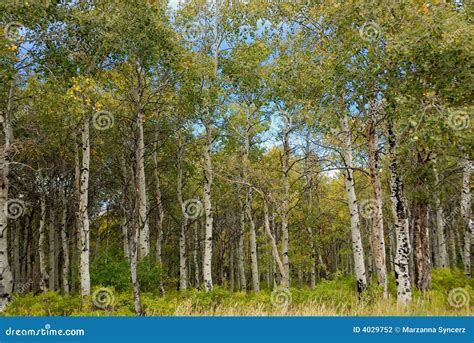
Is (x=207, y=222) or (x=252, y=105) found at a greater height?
(x=252, y=105)

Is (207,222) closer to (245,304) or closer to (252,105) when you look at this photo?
(245,304)

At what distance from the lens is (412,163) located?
16406 mm

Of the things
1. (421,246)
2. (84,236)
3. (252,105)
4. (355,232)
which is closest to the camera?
(84,236)

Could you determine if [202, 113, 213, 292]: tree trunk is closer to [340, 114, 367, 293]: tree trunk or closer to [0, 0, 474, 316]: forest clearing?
[0, 0, 474, 316]: forest clearing

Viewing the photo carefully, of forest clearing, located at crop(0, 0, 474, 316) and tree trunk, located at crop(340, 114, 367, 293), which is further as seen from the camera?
tree trunk, located at crop(340, 114, 367, 293)

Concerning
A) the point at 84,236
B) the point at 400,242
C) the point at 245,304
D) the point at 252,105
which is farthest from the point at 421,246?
the point at 84,236

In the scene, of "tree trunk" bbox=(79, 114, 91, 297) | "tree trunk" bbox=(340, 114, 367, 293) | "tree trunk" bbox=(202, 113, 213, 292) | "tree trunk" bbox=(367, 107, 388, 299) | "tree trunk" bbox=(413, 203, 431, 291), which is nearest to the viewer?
"tree trunk" bbox=(367, 107, 388, 299)

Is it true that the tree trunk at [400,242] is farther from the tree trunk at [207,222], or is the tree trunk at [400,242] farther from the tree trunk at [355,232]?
the tree trunk at [207,222]

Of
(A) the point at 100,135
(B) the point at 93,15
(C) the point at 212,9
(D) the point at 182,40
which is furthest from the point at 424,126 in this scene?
(A) the point at 100,135

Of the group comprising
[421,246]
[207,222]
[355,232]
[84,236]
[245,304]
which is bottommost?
[245,304]

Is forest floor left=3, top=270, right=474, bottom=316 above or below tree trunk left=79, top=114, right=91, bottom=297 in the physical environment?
below

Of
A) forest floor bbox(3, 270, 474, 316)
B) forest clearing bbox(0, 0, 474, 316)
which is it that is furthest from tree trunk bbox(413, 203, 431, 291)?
forest floor bbox(3, 270, 474, 316)

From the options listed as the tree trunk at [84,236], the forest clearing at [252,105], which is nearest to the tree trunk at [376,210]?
the forest clearing at [252,105]

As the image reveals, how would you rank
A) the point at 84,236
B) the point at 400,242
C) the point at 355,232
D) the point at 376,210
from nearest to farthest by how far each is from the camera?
the point at 400,242 → the point at 376,210 → the point at 84,236 → the point at 355,232
